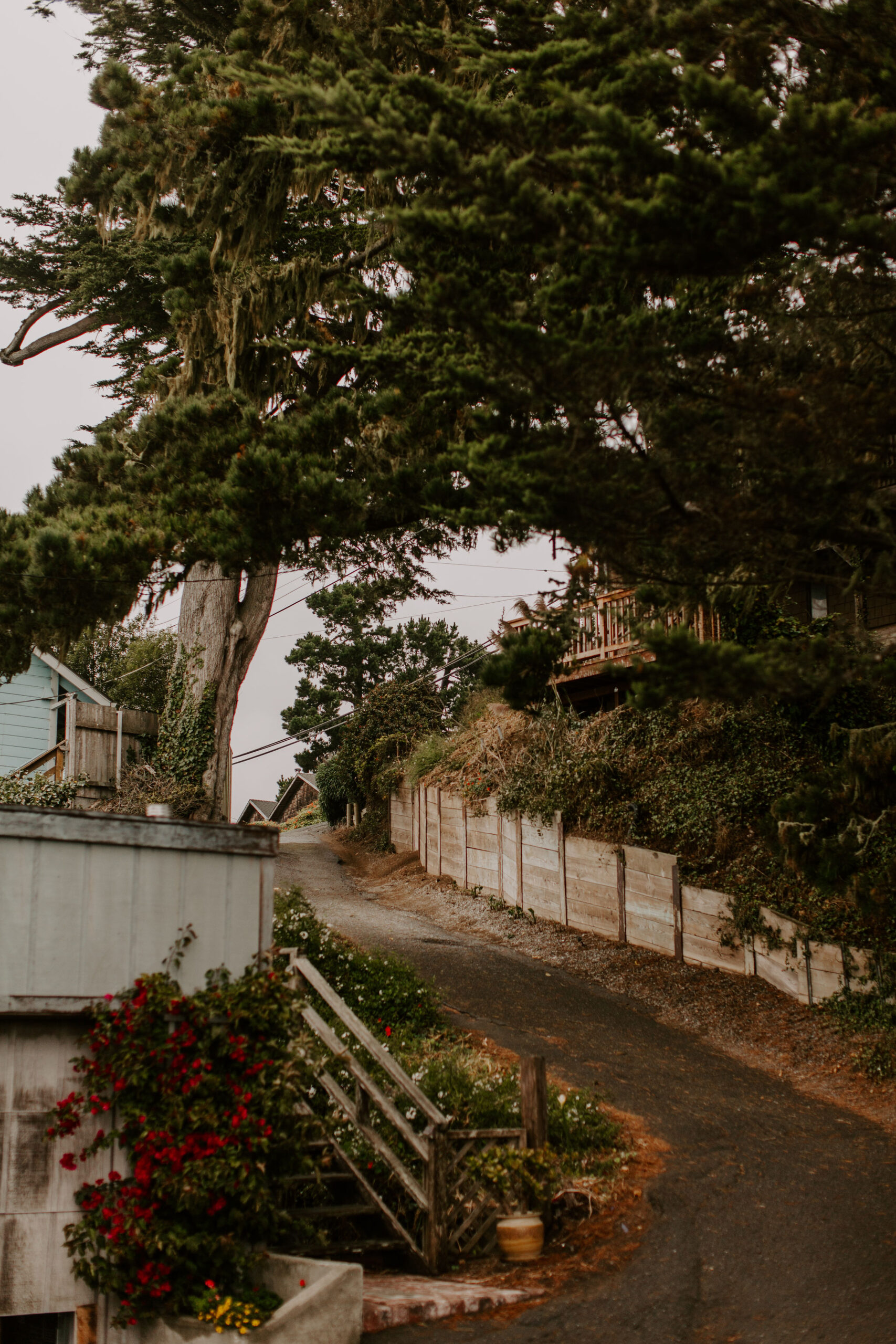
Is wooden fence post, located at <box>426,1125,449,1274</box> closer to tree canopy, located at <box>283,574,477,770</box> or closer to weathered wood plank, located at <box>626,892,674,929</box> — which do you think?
weathered wood plank, located at <box>626,892,674,929</box>

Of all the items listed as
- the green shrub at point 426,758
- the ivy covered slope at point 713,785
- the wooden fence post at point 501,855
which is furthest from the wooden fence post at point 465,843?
the green shrub at point 426,758

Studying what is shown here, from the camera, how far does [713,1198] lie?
8.39 meters

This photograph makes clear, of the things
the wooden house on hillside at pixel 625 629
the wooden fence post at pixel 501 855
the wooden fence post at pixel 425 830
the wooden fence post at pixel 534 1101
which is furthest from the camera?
the wooden fence post at pixel 425 830

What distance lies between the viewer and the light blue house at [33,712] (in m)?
21.3

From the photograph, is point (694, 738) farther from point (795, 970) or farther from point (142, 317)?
point (142, 317)

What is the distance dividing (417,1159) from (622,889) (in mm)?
7883

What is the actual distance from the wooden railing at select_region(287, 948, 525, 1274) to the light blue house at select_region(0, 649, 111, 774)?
14.7 metres

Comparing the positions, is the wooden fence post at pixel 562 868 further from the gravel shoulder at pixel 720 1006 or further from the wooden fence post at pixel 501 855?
the wooden fence post at pixel 501 855

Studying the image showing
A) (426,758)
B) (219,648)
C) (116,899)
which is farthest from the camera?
(426,758)

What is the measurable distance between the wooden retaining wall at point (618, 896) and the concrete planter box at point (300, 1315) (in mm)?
7634

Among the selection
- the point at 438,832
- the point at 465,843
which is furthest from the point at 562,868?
the point at 438,832

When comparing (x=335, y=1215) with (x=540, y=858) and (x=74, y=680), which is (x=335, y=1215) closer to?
(x=540, y=858)

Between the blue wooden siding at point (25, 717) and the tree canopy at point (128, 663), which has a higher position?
the tree canopy at point (128, 663)

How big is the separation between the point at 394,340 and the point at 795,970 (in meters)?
8.44
